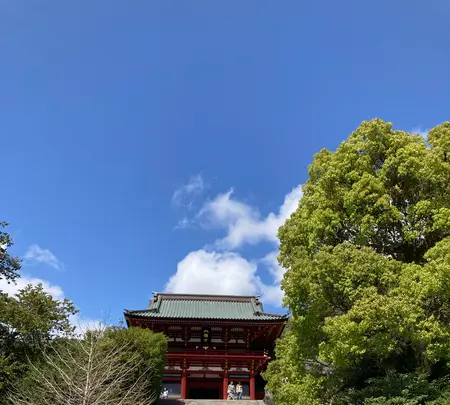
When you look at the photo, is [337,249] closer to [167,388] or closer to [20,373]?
[20,373]

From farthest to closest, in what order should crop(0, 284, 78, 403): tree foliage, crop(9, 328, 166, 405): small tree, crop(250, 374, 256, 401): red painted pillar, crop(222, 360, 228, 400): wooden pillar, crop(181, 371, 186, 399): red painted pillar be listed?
1. crop(250, 374, 256, 401): red painted pillar
2. crop(222, 360, 228, 400): wooden pillar
3. crop(181, 371, 186, 399): red painted pillar
4. crop(0, 284, 78, 403): tree foliage
5. crop(9, 328, 166, 405): small tree

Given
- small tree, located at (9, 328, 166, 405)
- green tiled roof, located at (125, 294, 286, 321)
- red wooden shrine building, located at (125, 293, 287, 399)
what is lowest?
small tree, located at (9, 328, 166, 405)

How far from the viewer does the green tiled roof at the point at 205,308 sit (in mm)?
23998

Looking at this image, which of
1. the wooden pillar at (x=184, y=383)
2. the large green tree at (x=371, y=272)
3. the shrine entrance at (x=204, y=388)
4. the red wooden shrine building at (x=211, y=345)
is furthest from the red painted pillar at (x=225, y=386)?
the large green tree at (x=371, y=272)

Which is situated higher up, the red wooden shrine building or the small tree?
the red wooden shrine building

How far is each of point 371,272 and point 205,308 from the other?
18.5 meters

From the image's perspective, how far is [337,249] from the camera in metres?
10.4

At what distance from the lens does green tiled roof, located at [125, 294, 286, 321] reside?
23998mm

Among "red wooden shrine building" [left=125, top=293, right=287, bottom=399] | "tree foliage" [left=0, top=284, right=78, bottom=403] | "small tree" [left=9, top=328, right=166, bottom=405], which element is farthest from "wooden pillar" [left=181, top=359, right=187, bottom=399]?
"tree foliage" [left=0, top=284, right=78, bottom=403]

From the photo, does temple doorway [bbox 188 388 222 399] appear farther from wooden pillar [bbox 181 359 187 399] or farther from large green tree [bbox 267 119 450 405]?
large green tree [bbox 267 119 450 405]

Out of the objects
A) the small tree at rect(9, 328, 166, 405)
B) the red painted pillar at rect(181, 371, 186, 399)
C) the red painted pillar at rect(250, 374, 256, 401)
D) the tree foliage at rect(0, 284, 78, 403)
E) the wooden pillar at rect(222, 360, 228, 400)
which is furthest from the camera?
the red painted pillar at rect(250, 374, 256, 401)

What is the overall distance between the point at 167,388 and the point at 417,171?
17931mm

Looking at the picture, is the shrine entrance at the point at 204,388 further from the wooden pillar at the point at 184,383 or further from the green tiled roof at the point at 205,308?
the green tiled roof at the point at 205,308

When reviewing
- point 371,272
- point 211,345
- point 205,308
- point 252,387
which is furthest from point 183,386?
point 371,272
